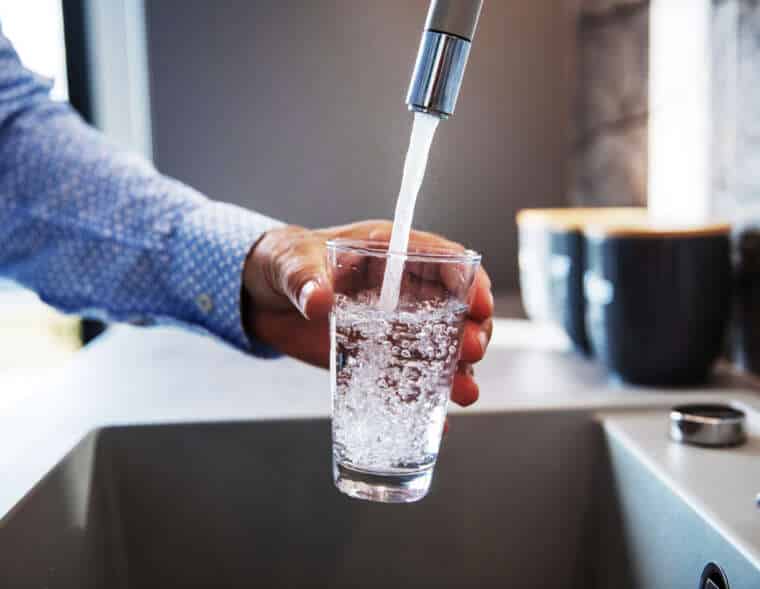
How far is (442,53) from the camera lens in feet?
1.58

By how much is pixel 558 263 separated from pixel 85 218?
1.82ft

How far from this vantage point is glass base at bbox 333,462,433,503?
1.72ft

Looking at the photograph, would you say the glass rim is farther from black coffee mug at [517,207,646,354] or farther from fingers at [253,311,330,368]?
black coffee mug at [517,207,646,354]

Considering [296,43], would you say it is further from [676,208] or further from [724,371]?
[724,371]

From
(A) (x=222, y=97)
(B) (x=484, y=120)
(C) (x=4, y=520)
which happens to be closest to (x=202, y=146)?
(A) (x=222, y=97)

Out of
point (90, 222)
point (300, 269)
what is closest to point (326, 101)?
point (90, 222)

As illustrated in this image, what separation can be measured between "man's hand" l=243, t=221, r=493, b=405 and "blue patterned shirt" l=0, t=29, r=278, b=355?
97 mm

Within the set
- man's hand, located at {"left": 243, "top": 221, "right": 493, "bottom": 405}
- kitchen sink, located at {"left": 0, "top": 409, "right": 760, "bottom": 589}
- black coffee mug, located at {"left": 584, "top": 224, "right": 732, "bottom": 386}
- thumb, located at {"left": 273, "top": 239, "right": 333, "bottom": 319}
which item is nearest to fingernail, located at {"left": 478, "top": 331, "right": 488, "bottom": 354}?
man's hand, located at {"left": 243, "top": 221, "right": 493, "bottom": 405}

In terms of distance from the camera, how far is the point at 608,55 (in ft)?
4.77

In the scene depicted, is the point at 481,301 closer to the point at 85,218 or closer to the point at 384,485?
the point at 384,485

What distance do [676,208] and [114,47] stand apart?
0.98 m

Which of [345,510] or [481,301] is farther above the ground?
[481,301]

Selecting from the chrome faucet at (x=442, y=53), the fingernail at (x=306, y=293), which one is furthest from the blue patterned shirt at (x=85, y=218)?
the chrome faucet at (x=442, y=53)

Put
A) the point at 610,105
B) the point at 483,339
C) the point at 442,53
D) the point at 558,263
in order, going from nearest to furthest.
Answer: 1. the point at 442,53
2. the point at 483,339
3. the point at 558,263
4. the point at 610,105
